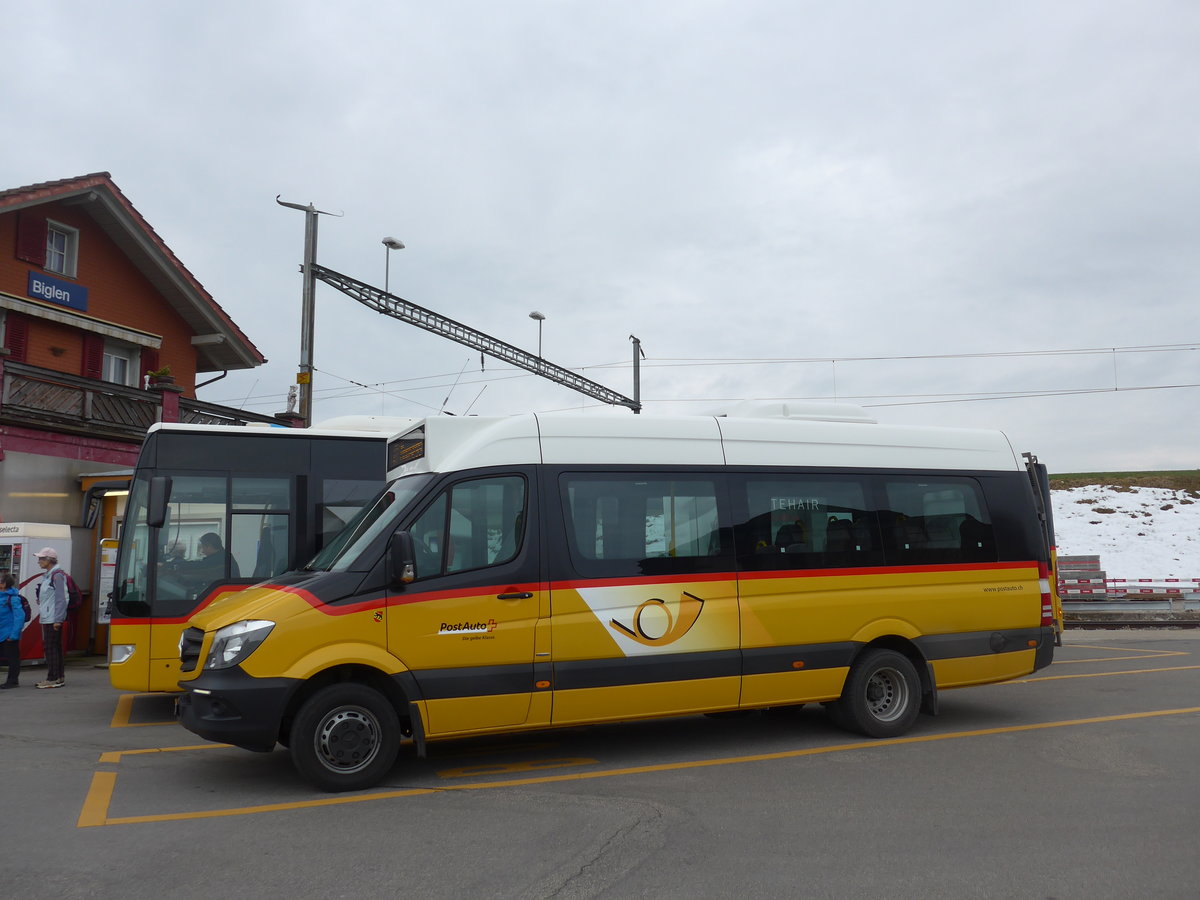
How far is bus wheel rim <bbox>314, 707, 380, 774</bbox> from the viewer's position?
6.88m

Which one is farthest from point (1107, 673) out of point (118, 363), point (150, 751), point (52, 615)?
point (118, 363)

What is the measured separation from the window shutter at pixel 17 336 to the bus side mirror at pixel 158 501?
1338cm

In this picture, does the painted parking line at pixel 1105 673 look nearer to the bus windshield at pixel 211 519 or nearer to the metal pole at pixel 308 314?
the bus windshield at pixel 211 519

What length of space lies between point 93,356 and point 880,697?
20405 millimetres

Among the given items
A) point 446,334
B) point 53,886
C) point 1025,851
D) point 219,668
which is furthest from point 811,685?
point 446,334

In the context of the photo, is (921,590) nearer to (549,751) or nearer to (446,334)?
(549,751)

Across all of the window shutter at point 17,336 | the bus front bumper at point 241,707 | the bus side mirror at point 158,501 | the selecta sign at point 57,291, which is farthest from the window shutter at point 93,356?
the bus front bumper at point 241,707

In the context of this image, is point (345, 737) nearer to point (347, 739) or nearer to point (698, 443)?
point (347, 739)

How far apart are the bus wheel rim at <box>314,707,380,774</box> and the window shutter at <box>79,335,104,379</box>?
1896 centimetres

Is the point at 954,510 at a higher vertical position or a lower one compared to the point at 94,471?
lower

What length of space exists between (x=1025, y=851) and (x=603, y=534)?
11.9 ft

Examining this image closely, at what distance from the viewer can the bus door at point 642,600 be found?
7.60 metres

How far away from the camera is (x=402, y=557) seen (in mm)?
6914

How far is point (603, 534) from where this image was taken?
786cm
